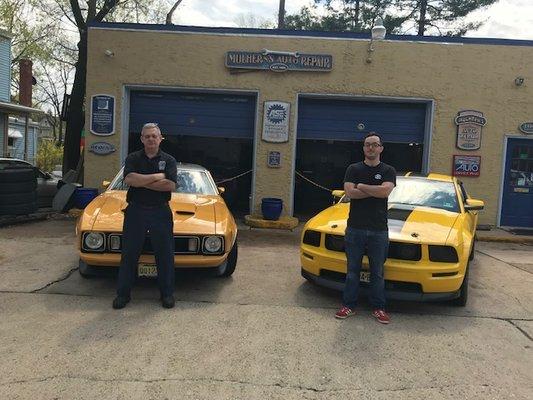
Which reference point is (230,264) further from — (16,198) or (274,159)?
(16,198)

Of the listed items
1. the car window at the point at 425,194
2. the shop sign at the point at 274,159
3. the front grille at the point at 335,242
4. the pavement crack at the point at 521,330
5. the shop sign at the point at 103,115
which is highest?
the shop sign at the point at 103,115

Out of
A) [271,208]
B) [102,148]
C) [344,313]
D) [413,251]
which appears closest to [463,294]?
[413,251]

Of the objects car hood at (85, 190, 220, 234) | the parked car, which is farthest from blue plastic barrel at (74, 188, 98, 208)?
car hood at (85, 190, 220, 234)

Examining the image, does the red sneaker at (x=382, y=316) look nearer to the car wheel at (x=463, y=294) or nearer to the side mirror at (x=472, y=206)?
the car wheel at (x=463, y=294)

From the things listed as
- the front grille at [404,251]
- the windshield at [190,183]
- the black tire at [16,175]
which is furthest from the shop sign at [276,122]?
the front grille at [404,251]

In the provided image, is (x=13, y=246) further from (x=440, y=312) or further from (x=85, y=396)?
(x=440, y=312)

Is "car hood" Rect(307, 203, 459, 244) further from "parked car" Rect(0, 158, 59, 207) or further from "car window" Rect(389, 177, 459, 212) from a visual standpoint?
"parked car" Rect(0, 158, 59, 207)

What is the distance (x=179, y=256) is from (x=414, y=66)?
854 cm

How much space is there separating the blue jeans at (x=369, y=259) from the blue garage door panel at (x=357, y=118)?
7.61 meters

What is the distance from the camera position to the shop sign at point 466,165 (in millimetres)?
11695

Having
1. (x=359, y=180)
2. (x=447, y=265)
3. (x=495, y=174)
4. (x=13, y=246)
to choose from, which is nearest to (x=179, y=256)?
(x=359, y=180)

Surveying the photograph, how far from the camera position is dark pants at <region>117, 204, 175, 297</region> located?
4.95 meters

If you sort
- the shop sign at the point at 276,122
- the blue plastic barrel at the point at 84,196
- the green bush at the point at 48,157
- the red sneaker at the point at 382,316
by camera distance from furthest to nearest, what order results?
the green bush at the point at 48,157 < the shop sign at the point at 276,122 < the blue plastic barrel at the point at 84,196 < the red sneaker at the point at 382,316

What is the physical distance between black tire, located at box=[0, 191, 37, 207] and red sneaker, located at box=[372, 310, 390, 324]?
8158 millimetres
